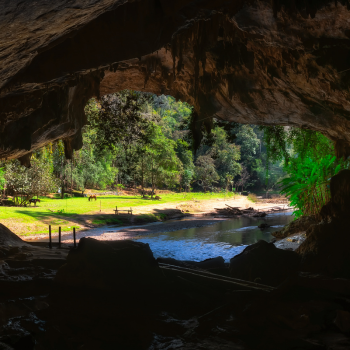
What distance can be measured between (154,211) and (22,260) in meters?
18.3

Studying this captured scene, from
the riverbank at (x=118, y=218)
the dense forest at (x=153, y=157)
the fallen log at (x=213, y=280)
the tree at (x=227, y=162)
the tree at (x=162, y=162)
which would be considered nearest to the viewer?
the fallen log at (x=213, y=280)

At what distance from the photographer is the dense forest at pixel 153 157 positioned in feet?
44.8

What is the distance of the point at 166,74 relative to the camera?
1057 cm

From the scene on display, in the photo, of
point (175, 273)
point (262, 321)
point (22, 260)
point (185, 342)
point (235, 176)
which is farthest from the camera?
point (235, 176)

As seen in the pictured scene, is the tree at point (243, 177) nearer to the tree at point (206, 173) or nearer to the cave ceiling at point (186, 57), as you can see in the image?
the tree at point (206, 173)

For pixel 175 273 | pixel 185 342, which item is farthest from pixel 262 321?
pixel 175 273

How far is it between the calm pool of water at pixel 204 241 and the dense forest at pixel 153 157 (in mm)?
3464

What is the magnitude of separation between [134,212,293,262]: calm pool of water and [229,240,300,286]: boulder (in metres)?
4.36

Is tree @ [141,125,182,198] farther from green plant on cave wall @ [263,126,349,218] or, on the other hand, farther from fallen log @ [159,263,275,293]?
fallen log @ [159,263,275,293]

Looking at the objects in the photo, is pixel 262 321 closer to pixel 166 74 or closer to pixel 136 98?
pixel 166 74

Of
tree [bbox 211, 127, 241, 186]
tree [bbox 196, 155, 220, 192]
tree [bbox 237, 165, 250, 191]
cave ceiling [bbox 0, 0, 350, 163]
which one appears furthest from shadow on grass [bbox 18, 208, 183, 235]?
tree [bbox 237, 165, 250, 191]

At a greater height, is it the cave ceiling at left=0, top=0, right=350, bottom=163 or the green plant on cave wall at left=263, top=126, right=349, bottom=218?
the cave ceiling at left=0, top=0, right=350, bottom=163

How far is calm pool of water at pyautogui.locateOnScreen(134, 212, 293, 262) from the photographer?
47.0 feet

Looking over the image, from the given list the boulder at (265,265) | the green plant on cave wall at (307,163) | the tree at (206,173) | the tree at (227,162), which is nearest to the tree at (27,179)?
the green plant on cave wall at (307,163)
